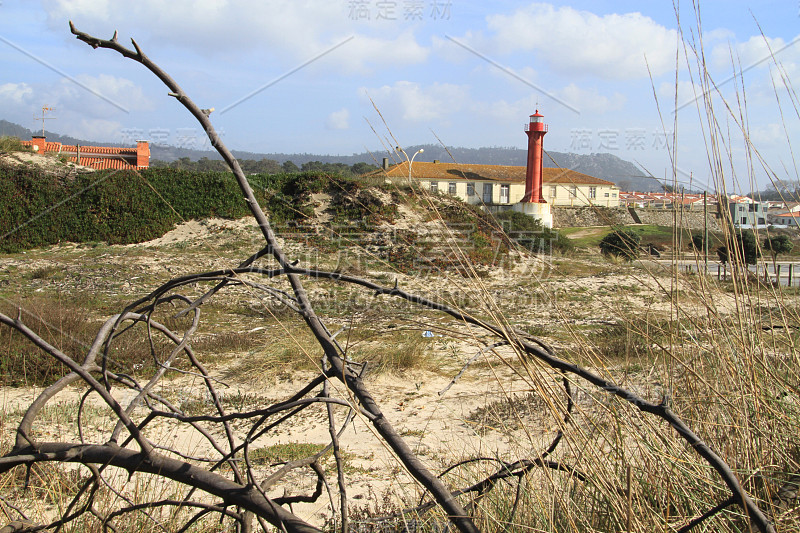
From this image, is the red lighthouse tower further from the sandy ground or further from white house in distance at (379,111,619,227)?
the sandy ground

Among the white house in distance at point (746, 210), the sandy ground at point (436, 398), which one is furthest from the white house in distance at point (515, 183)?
the white house in distance at point (746, 210)

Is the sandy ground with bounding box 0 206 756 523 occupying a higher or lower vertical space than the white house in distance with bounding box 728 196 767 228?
lower

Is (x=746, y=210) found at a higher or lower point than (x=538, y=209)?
lower

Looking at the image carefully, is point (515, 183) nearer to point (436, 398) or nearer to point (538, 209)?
point (538, 209)

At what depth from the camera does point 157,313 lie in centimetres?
865

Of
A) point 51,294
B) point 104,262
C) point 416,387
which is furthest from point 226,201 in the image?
point 416,387

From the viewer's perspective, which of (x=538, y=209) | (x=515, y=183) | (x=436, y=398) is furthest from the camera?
(x=515, y=183)

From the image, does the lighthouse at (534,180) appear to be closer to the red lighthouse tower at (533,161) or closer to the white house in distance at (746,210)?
the red lighthouse tower at (533,161)

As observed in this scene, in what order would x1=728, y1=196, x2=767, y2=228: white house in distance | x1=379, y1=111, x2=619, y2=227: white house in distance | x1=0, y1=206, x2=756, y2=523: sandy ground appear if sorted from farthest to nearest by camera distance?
1. x1=379, y1=111, x2=619, y2=227: white house in distance
2. x1=728, y1=196, x2=767, y2=228: white house in distance
3. x1=0, y1=206, x2=756, y2=523: sandy ground

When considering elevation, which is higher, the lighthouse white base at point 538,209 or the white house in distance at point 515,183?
the white house in distance at point 515,183

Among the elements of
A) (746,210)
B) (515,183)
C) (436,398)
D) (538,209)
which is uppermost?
(515,183)

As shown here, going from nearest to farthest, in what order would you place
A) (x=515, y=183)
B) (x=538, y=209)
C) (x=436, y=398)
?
(x=436, y=398) → (x=538, y=209) → (x=515, y=183)

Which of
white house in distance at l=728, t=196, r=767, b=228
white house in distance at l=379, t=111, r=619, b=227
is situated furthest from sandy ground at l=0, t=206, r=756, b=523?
white house in distance at l=379, t=111, r=619, b=227

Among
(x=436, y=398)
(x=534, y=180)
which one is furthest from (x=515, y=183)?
(x=436, y=398)
